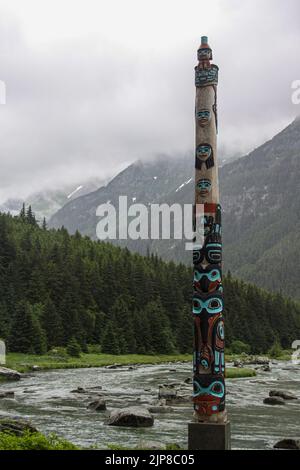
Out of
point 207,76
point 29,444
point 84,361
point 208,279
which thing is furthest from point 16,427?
point 84,361

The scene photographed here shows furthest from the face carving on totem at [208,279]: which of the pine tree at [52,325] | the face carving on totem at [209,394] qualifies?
the pine tree at [52,325]

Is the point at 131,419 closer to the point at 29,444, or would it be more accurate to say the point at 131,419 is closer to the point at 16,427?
the point at 16,427

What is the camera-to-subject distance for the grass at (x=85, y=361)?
74938mm

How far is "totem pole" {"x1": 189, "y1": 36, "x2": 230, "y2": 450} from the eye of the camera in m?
18.8

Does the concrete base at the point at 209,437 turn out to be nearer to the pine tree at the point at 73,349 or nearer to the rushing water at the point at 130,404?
the rushing water at the point at 130,404

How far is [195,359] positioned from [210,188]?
19.9 feet

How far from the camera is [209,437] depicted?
18.5 metres

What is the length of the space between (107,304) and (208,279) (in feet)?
362

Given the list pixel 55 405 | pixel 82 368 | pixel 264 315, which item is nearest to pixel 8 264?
pixel 82 368

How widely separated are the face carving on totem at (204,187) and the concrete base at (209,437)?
26.0 feet

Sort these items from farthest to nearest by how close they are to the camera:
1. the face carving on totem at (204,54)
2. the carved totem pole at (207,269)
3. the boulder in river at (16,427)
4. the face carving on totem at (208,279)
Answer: the boulder in river at (16,427), the face carving on totem at (204,54), the face carving on totem at (208,279), the carved totem pole at (207,269)

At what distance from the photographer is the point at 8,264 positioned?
13412 centimetres

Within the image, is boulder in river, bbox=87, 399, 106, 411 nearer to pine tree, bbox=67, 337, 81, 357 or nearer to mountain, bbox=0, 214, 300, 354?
mountain, bbox=0, 214, 300, 354

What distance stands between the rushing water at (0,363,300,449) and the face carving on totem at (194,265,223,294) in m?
9.62
